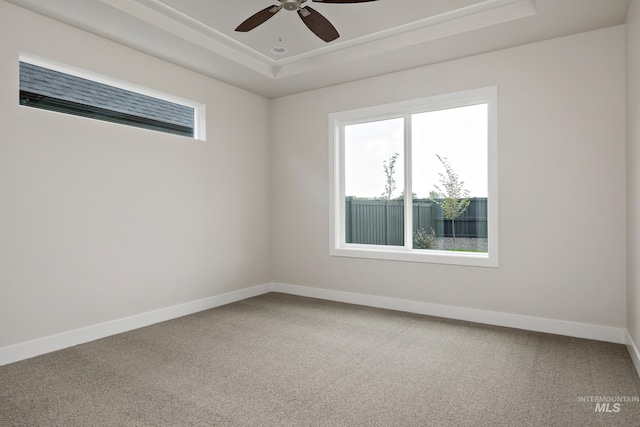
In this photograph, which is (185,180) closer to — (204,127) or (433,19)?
(204,127)

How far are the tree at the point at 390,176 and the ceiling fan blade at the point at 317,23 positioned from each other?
1.94 metres

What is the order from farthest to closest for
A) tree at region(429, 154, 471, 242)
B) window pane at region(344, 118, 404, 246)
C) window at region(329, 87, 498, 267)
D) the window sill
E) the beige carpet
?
window pane at region(344, 118, 404, 246) → tree at region(429, 154, 471, 242) → window at region(329, 87, 498, 267) → the window sill → the beige carpet

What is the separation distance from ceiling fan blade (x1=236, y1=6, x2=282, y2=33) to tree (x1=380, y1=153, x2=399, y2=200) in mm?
2362

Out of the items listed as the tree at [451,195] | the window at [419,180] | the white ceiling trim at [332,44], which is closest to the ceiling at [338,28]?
the white ceiling trim at [332,44]

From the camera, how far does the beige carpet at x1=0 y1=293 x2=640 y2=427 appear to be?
2172mm

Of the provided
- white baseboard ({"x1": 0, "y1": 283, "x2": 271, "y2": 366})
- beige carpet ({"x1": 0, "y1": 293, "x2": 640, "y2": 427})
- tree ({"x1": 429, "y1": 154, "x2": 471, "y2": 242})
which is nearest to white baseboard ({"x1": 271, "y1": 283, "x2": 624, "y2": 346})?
beige carpet ({"x1": 0, "y1": 293, "x2": 640, "y2": 427})

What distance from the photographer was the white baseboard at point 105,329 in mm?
2986

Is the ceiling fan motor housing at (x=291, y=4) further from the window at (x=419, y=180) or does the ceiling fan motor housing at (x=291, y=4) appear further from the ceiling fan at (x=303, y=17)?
the window at (x=419, y=180)

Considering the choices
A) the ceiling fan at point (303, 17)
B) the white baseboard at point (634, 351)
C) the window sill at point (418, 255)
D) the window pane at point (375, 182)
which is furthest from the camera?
the window pane at point (375, 182)

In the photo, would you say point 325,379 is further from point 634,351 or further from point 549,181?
point 549,181

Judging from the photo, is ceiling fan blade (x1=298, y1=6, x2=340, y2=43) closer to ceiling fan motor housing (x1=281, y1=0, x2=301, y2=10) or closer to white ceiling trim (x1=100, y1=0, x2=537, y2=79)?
ceiling fan motor housing (x1=281, y1=0, x2=301, y2=10)

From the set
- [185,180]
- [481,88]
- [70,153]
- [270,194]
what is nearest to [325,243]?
[270,194]

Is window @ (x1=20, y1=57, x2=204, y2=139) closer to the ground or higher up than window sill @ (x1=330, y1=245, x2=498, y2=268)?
higher up

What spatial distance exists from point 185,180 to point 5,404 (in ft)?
8.44
